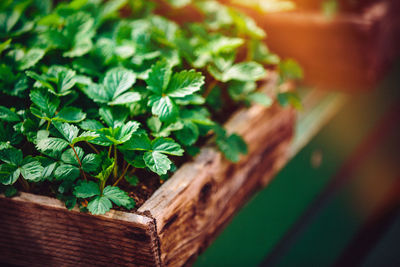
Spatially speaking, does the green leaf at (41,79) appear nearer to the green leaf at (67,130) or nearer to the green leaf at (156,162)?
the green leaf at (67,130)

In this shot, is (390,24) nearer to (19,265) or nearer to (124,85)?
(124,85)

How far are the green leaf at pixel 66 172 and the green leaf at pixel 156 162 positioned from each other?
0.46 ft

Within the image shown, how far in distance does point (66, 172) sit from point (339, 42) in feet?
3.94

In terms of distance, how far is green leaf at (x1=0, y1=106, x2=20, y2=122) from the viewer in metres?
0.77

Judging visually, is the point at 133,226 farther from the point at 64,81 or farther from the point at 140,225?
the point at 64,81

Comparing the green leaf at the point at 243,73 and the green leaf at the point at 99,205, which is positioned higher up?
the green leaf at the point at 243,73

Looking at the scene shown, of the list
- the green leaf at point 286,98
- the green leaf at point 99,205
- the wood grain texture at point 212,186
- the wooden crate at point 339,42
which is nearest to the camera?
the green leaf at point 99,205

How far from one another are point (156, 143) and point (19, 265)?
0.44 metres

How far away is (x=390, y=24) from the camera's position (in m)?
1.57

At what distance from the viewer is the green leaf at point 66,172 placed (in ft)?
2.31

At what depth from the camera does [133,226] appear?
70cm

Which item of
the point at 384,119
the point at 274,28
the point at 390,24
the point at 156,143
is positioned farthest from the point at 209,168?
the point at 384,119

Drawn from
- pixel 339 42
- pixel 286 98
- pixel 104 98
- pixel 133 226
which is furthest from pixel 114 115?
pixel 339 42

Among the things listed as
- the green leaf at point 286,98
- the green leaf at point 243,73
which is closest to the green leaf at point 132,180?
the green leaf at point 243,73
